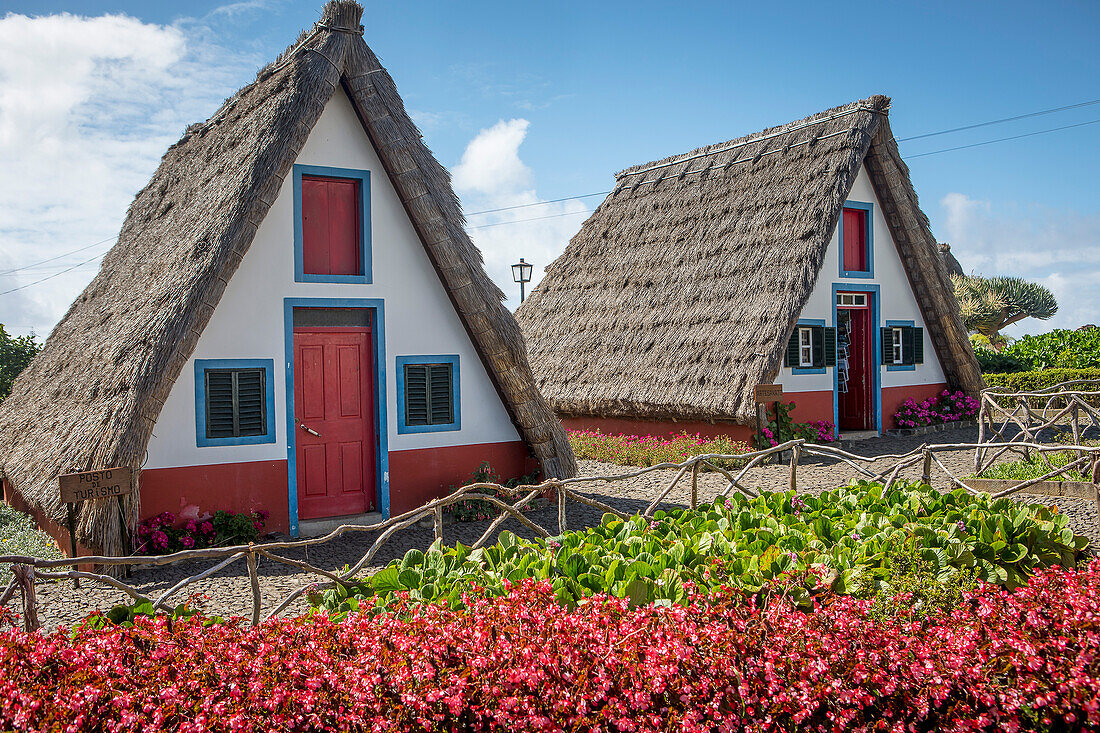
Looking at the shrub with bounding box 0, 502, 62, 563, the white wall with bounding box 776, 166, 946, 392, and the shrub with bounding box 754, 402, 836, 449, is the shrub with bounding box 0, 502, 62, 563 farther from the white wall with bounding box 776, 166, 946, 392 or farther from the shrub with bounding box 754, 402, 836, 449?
the white wall with bounding box 776, 166, 946, 392

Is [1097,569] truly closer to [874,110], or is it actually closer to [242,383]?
[242,383]

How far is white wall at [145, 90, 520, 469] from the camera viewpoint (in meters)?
7.97

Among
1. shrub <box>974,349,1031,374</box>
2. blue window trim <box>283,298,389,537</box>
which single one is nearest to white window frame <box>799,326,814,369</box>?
blue window trim <box>283,298,389,537</box>

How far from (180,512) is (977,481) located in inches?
290

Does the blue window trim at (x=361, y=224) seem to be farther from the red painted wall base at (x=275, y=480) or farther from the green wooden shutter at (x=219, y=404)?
the red painted wall base at (x=275, y=480)

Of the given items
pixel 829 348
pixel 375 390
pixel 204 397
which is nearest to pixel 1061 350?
pixel 829 348

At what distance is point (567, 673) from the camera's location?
289 cm

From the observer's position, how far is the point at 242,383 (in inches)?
324

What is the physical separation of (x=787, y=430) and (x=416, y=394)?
21.2 feet

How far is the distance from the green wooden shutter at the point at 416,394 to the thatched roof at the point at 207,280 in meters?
0.75

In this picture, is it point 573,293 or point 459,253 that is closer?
point 459,253

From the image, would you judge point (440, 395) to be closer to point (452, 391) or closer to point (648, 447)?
point (452, 391)

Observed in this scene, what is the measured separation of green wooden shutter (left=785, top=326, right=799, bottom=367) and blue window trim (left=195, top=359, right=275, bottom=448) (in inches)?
334

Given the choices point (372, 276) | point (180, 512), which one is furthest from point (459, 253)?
point (180, 512)
